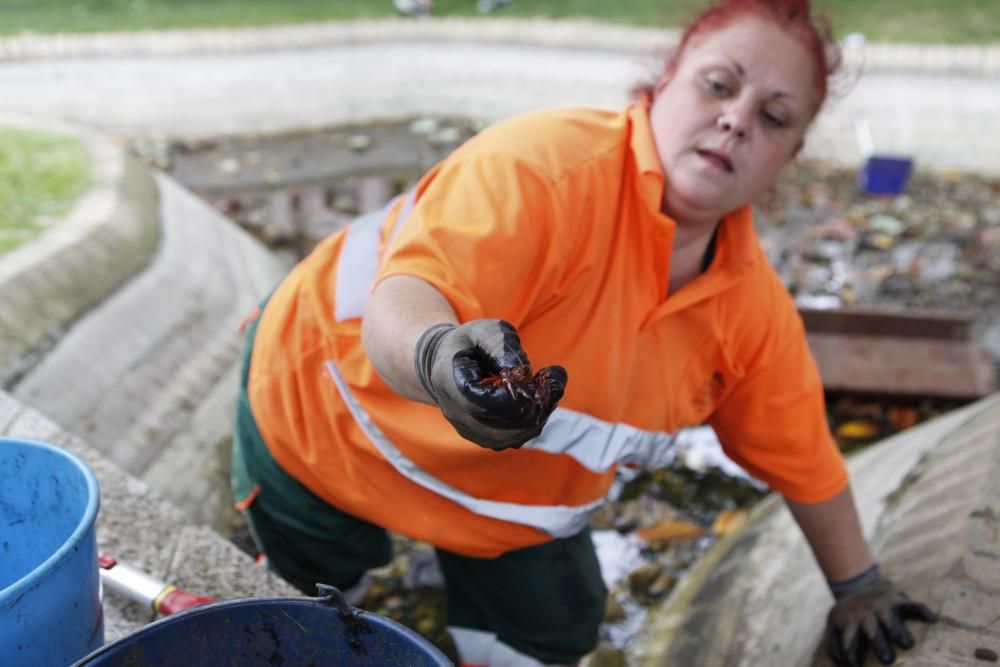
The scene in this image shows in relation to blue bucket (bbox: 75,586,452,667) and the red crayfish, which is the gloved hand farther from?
blue bucket (bbox: 75,586,452,667)

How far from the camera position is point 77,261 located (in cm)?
308

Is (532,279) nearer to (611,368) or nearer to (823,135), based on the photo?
(611,368)

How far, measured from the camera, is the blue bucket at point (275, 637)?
1.03 meters

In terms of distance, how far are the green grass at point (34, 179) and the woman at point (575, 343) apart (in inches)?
64.2

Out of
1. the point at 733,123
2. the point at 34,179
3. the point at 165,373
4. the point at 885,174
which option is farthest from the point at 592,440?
the point at 885,174

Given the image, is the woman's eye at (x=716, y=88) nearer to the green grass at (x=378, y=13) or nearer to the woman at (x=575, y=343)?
the woman at (x=575, y=343)

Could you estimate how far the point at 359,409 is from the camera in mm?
1734

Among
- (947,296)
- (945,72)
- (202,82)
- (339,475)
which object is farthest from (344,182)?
(339,475)

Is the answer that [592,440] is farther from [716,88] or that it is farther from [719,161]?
[716,88]

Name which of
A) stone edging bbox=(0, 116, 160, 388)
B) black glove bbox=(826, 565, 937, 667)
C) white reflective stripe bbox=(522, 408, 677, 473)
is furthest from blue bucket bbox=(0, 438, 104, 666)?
stone edging bbox=(0, 116, 160, 388)

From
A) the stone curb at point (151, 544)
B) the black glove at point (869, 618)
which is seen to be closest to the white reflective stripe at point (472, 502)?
the stone curb at point (151, 544)

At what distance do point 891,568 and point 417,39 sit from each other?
602 centimetres

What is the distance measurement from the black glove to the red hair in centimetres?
93

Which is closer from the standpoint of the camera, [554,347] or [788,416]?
[554,347]
